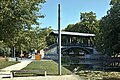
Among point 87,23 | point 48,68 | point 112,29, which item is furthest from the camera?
point 87,23

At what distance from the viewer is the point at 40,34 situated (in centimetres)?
2484

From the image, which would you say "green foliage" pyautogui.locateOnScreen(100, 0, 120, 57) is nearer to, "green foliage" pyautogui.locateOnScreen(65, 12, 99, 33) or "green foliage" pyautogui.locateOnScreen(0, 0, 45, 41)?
"green foliage" pyautogui.locateOnScreen(0, 0, 45, 41)

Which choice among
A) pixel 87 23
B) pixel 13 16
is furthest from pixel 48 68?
pixel 87 23

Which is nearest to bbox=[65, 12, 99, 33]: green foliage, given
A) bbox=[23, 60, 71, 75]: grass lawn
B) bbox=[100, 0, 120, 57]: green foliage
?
bbox=[100, 0, 120, 57]: green foliage

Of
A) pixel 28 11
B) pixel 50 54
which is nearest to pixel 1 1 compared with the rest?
pixel 28 11

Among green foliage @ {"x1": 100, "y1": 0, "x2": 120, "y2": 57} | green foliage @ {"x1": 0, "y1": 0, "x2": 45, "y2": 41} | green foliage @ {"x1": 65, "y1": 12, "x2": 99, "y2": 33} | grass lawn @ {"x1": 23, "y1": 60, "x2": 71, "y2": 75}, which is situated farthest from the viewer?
green foliage @ {"x1": 65, "y1": 12, "x2": 99, "y2": 33}

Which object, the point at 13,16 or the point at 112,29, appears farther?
the point at 112,29

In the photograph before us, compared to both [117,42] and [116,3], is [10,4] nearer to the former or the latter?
[117,42]

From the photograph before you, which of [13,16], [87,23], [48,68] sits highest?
[87,23]

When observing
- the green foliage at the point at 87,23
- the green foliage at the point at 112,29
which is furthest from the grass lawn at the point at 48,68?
the green foliage at the point at 87,23

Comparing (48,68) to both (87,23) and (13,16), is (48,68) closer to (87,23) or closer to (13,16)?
(13,16)

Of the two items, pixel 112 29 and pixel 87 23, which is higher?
pixel 87 23

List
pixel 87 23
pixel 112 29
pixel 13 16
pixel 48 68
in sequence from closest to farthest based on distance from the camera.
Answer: pixel 13 16 < pixel 48 68 < pixel 112 29 < pixel 87 23

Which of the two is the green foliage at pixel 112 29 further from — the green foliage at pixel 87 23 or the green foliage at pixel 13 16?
the green foliage at pixel 87 23
